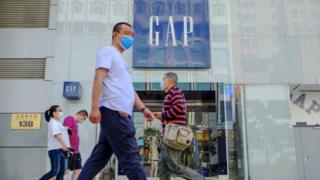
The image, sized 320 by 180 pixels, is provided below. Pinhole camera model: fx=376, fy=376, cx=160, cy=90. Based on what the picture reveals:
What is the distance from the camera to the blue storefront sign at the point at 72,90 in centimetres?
842

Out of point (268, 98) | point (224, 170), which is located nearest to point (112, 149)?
point (224, 170)

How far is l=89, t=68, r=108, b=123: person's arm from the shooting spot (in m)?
3.10

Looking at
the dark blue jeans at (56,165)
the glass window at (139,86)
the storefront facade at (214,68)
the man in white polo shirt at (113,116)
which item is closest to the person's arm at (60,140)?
the dark blue jeans at (56,165)

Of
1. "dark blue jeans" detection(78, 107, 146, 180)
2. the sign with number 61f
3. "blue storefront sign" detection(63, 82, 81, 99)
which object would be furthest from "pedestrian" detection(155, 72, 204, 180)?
the sign with number 61f

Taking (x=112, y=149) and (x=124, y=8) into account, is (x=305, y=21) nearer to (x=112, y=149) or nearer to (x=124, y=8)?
(x=124, y=8)

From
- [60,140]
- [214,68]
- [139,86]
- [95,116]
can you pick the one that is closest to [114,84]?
[95,116]

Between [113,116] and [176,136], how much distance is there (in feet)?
5.10

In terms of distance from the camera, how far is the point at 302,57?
29.0ft

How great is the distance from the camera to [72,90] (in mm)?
8445

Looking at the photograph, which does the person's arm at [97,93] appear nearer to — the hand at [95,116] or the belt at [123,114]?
the hand at [95,116]

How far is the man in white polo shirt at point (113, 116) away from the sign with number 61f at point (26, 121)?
221 inches

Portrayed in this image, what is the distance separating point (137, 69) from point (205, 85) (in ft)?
5.31

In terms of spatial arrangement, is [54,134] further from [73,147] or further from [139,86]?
[139,86]

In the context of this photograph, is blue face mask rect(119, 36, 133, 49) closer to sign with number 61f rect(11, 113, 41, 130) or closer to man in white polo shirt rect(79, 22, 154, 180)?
man in white polo shirt rect(79, 22, 154, 180)
